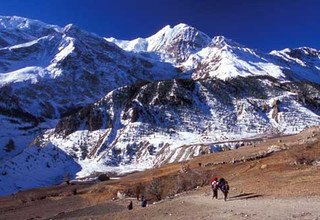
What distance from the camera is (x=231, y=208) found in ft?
113

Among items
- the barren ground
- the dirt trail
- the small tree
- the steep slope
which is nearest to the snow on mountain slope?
the steep slope

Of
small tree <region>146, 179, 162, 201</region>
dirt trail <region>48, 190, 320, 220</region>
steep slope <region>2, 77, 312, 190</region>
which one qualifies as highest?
steep slope <region>2, 77, 312, 190</region>

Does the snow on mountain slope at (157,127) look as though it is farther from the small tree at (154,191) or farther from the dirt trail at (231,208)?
the dirt trail at (231,208)

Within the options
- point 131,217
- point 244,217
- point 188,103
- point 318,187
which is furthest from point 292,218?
point 188,103

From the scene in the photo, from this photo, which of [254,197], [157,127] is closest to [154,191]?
[254,197]

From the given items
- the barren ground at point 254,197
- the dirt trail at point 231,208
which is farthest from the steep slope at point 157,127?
the dirt trail at point 231,208

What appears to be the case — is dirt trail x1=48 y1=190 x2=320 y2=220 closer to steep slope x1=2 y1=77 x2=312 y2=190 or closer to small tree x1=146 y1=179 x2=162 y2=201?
small tree x1=146 y1=179 x2=162 y2=201

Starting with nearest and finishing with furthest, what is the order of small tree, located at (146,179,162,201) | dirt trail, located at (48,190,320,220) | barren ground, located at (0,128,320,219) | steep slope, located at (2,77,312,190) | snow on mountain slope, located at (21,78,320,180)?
dirt trail, located at (48,190,320,220) → barren ground, located at (0,128,320,219) → small tree, located at (146,179,162,201) → steep slope, located at (2,77,312,190) → snow on mountain slope, located at (21,78,320,180)

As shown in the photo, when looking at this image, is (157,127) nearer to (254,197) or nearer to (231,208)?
(254,197)

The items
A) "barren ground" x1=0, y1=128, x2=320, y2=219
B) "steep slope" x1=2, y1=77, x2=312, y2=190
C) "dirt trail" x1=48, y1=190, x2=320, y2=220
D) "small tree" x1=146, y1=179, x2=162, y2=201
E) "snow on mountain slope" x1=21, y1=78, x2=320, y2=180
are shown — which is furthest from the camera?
"snow on mountain slope" x1=21, y1=78, x2=320, y2=180

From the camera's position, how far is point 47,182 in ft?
495

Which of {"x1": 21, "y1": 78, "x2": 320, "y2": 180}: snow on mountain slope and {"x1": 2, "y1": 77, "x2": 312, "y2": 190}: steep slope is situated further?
{"x1": 21, "y1": 78, "x2": 320, "y2": 180}: snow on mountain slope

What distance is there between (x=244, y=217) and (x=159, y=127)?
492 ft

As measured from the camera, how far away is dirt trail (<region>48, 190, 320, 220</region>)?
29683 millimetres
